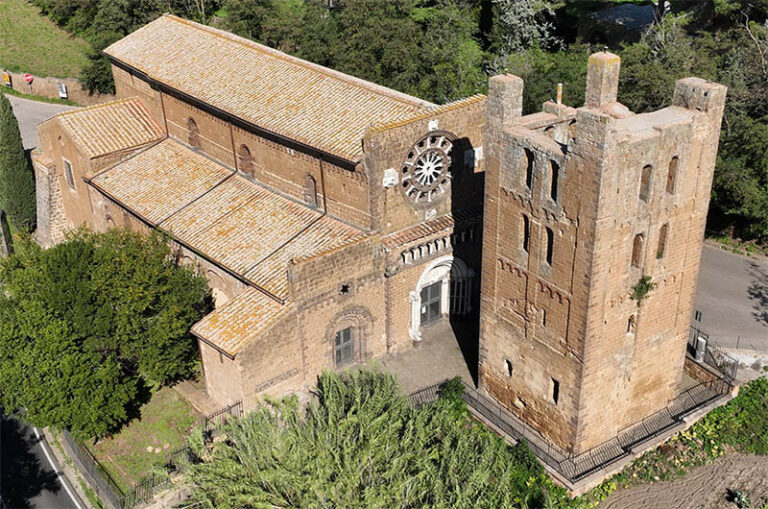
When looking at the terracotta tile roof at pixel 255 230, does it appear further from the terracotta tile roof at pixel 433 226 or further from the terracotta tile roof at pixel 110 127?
the terracotta tile roof at pixel 110 127

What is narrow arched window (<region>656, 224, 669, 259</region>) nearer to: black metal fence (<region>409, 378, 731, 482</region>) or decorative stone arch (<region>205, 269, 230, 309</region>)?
black metal fence (<region>409, 378, 731, 482</region>)

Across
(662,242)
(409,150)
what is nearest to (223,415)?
(409,150)

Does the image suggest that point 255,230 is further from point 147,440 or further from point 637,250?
point 637,250

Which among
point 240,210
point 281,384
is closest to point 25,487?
point 281,384

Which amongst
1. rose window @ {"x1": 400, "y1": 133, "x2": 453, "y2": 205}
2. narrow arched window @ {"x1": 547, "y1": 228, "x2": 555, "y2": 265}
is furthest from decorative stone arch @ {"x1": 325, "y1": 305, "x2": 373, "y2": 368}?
narrow arched window @ {"x1": 547, "y1": 228, "x2": 555, "y2": 265}

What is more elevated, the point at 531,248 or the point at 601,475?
the point at 531,248

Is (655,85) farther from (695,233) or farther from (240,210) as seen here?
(240,210)

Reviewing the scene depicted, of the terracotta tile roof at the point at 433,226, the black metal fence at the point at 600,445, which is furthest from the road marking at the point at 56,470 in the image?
the terracotta tile roof at the point at 433,226
